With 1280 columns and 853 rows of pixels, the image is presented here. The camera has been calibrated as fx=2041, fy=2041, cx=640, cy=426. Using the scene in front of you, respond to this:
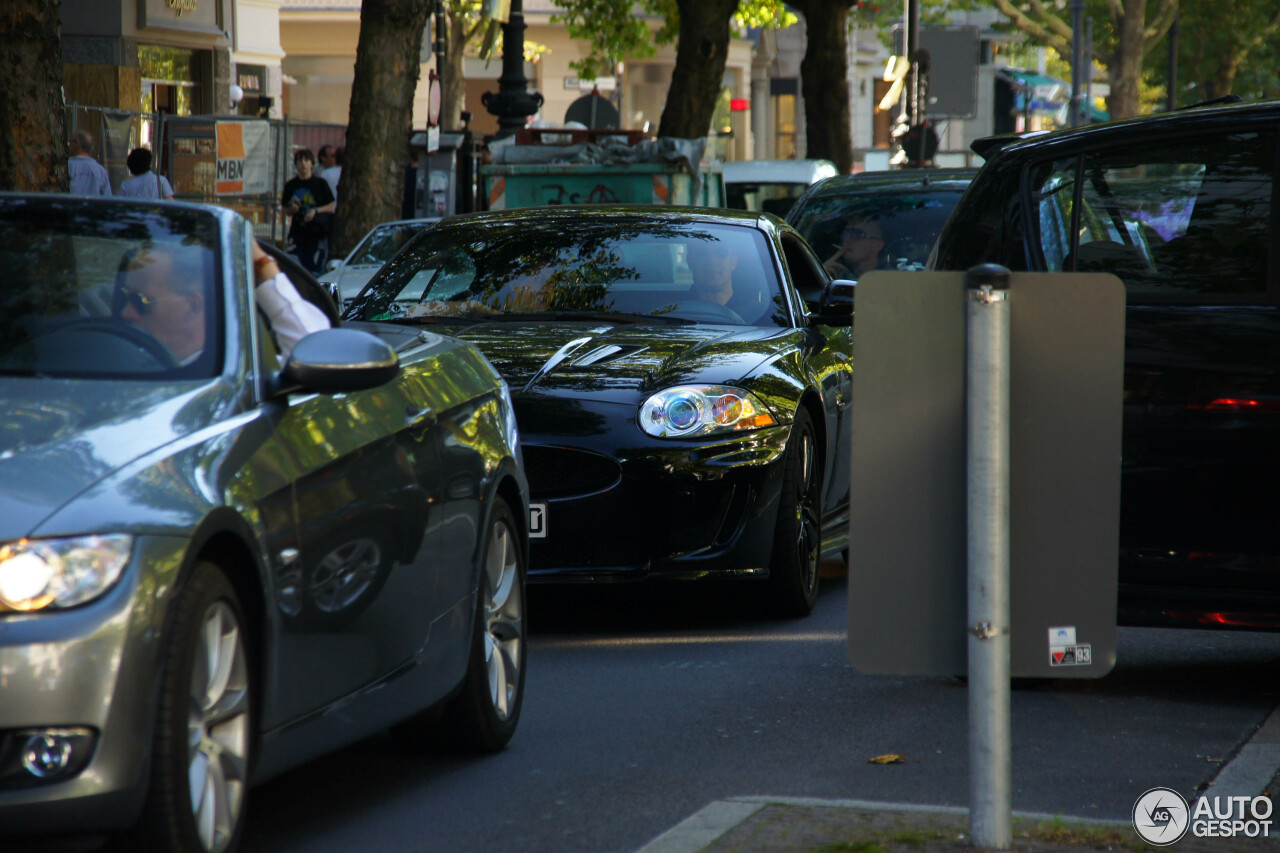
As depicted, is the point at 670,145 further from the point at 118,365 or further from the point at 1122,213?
the point at 118,365

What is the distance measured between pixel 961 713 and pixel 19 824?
3.34 meters

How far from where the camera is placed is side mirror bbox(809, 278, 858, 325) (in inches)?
344

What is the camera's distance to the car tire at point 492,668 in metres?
5.50

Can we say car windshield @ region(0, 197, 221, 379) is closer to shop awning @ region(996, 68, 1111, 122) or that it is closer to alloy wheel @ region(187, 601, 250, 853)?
alloy wheel @ region(187, 601, 250, 853)

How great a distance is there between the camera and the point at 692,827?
14.8 feet

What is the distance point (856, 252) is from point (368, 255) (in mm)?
5809

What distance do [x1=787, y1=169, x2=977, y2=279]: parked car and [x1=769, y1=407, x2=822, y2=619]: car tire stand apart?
5.99 m

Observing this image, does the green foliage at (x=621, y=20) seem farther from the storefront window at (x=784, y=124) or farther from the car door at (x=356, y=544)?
the storefront window at (x=784, y=124)

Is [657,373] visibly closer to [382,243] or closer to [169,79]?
[382,243]

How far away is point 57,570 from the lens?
3576 millimetres

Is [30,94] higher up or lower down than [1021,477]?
higher up

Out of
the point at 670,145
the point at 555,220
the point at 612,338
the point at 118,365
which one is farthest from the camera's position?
the point at 670,145

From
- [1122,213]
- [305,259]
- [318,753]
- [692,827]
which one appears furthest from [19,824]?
[305,259]

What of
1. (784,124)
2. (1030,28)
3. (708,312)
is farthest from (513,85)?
(784,124)
